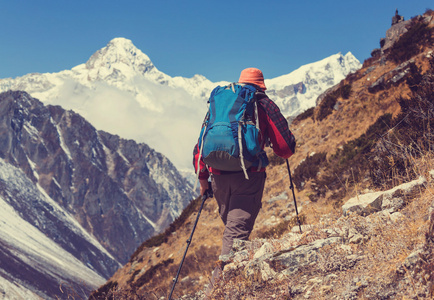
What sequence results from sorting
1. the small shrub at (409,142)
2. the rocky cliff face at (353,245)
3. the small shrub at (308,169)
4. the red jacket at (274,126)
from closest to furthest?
the rocky cliff face at (353,245) → the red jacket at (274,126) → the small shrub at (409,142) → the small shrub at (308,169)

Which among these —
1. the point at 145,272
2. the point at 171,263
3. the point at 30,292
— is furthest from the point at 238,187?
the point at 30,292

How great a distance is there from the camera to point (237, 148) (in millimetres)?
4480

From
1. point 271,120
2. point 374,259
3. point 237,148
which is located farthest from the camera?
point 271,120

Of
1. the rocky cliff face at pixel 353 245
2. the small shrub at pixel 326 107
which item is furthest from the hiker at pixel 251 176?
the small shrub at pixel 326 107

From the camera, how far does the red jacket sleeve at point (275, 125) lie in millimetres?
4789

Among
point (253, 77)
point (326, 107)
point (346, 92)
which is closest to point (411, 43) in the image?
point (346, 92)

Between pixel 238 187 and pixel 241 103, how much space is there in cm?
107

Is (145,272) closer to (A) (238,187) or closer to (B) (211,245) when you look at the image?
(B) (211,245)

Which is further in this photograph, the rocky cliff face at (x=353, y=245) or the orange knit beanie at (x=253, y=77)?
the orange knit beanie at (x=253, y=77)

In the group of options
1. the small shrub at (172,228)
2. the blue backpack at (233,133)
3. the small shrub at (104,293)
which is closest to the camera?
the blue backpack at (233,133)

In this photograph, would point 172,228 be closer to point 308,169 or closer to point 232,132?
point 308,169

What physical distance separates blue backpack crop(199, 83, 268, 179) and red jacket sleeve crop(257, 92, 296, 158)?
0.15 m

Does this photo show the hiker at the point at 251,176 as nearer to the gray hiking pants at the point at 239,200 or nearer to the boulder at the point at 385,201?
the gray hiking pants at the point at 239,200

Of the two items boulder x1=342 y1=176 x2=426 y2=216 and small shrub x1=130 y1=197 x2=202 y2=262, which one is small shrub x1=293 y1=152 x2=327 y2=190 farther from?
boulder x1=342 y1=176 x2=426 y2=216
